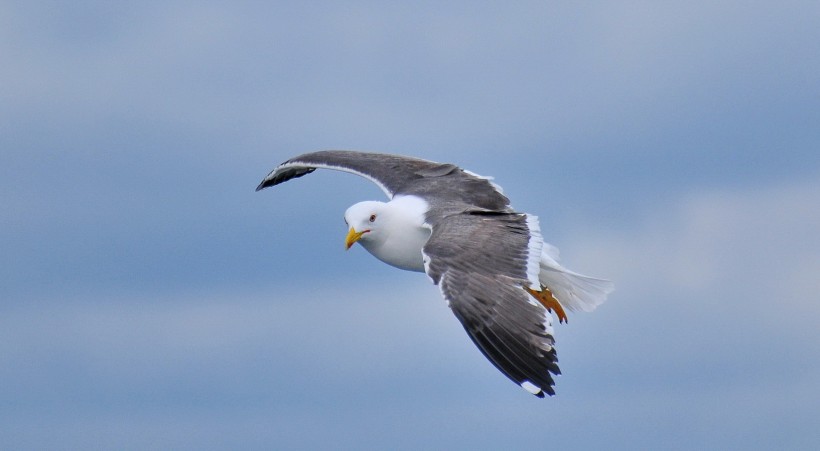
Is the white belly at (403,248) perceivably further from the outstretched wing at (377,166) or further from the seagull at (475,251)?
the outstretched wing at (377,166)

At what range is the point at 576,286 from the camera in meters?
25.2

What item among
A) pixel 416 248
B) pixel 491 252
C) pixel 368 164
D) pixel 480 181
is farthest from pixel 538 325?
pixel 368 164

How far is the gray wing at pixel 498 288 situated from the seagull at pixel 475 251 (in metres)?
0.01

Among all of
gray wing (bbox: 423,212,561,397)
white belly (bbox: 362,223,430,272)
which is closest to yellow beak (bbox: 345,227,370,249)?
white belly (bbox: 362,223,430,272)

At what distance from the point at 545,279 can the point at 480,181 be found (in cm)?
218

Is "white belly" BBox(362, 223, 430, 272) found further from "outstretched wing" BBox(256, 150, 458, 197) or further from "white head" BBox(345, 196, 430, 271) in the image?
"outstretched wing" BBox(256, 150, 458, 197)

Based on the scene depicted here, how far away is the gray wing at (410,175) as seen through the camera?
992 inches

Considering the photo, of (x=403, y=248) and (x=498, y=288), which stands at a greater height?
(x=403, y=248)

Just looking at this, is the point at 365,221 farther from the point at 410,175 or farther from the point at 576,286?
the point at 576,286

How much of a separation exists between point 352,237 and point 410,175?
3.47 metres

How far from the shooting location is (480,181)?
85.4 ft

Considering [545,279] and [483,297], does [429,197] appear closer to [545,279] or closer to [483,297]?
[545,279]

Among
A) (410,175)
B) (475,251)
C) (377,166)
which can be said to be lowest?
(475,251)

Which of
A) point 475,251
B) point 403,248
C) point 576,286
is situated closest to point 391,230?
point 403,248
